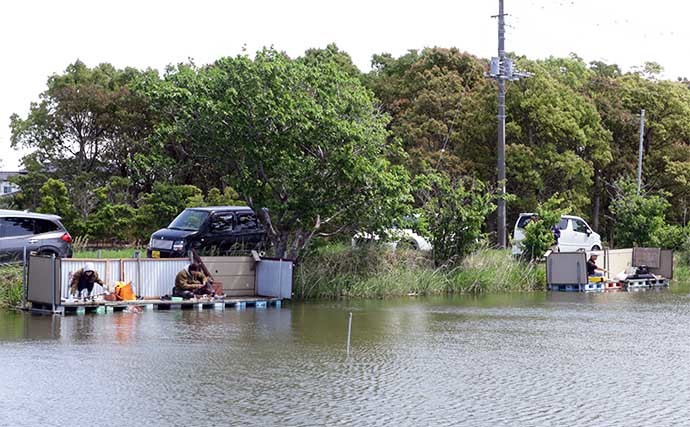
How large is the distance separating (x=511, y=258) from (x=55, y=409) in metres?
21.5

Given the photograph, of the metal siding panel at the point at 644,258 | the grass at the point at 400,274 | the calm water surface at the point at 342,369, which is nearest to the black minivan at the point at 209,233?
the grass at the point at 400,274

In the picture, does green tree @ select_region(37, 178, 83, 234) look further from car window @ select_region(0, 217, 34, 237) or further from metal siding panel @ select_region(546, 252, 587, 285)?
metal siding panel @ select_region(546, 252, 587, 285)

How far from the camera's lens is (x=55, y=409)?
10969 mm

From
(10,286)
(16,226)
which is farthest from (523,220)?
(10,286)

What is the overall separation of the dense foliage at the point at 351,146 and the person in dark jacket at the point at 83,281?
535 centimetres

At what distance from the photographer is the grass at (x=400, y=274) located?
26141 mm

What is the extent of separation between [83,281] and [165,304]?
1.94 metres

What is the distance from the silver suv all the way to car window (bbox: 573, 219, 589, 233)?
60.6ft

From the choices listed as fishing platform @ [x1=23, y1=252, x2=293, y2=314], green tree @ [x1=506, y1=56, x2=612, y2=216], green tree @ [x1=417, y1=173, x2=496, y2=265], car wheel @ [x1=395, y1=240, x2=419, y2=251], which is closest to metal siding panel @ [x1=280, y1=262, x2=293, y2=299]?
fishing platform @ [x1=23, y1=252, x2=293, y2=314]

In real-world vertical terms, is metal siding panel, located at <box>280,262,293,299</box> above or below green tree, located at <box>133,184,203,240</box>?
below

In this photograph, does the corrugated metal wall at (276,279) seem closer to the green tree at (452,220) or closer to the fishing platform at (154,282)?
the fishing platform at (154,282)

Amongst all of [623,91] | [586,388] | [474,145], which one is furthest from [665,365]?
[623,91]

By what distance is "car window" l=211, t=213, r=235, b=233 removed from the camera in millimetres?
26975

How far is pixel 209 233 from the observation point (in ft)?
87.9
